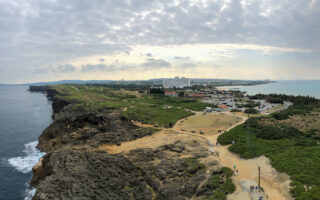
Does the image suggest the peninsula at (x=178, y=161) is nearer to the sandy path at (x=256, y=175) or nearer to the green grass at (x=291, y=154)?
the sandy path at (x=256, y=175)

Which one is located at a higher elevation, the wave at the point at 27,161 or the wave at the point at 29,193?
the wave at the point at 27,161

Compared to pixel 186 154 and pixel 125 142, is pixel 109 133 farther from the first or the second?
pixel 186 154

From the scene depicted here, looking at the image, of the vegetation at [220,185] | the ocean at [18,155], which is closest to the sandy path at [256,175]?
the vegetation at [220,185]

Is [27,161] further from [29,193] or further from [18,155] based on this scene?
[29,193]

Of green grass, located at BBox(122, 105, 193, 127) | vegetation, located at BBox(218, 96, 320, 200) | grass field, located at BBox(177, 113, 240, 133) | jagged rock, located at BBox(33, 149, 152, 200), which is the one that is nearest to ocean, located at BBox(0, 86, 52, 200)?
jagged rock, located at BBox(33, 149, 152, 200)

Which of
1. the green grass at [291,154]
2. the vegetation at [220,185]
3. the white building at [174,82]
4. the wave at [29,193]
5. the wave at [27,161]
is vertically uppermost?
the white building at [174,82]

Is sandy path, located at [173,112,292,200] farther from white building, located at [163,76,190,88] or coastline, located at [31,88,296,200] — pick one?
white building, located at [163,76,190,88]

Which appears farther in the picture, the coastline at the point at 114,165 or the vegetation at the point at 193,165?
the vegetation at the point at 193,165
